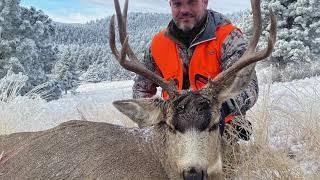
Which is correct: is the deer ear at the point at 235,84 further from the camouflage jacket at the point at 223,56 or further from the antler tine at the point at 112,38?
the antler tine at the point at 112,38

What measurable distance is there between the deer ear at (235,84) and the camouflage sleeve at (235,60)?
45cm

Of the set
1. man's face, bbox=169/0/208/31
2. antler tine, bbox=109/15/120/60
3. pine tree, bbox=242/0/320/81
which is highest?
man's face, bbox=169/0/208/31

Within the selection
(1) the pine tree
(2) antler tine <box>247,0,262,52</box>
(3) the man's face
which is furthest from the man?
(1) the pine tree

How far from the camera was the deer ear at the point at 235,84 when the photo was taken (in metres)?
4.31

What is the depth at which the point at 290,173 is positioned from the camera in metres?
4.72

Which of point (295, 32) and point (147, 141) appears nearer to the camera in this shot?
point (147, 141)

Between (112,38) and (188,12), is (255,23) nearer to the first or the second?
(112,38)

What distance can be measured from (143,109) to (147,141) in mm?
316

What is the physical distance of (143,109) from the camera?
4.48m

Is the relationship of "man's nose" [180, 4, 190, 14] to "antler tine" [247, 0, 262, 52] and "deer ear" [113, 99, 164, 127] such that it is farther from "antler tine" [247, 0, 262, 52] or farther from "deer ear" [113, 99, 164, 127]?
"deer ear" [113, 99, 164, 127]

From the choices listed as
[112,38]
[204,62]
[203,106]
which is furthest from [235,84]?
[204,62]

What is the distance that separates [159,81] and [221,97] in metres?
0.53

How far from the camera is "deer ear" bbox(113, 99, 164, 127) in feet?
14.6

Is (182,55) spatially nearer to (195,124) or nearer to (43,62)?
(195,124)
